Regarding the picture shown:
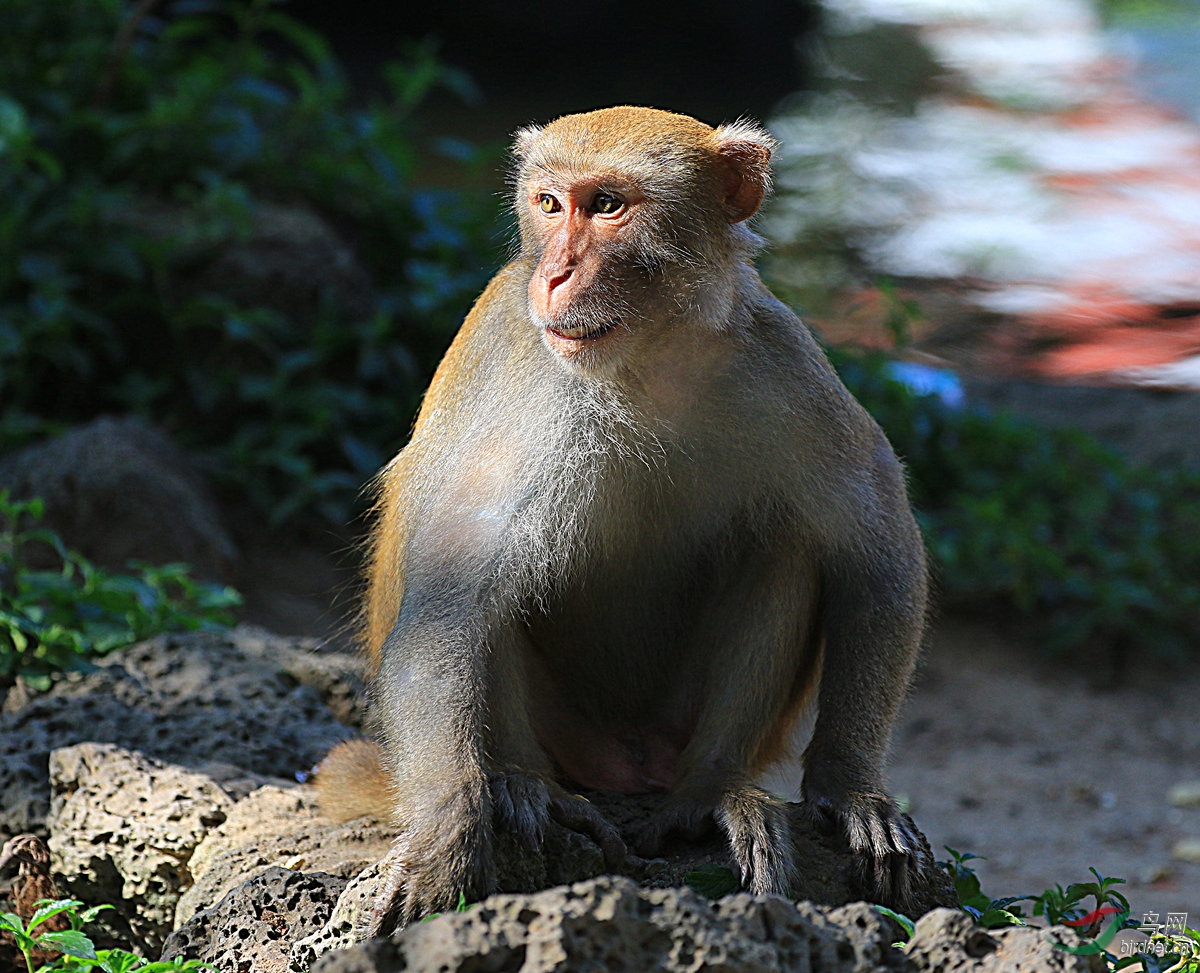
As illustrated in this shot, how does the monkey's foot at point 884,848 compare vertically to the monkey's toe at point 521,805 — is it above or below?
below

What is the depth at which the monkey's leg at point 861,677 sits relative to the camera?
3594 millimetres

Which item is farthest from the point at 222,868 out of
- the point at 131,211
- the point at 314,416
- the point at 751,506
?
the point at 131,211

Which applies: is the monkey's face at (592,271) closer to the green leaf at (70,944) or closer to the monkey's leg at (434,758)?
the monkey's leg at (434,758)

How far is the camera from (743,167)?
3721mm

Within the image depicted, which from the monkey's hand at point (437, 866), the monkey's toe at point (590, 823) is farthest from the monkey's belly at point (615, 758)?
the monkey's hand at point (437, 866)

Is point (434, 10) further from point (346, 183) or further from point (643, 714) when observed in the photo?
point (643, 714)

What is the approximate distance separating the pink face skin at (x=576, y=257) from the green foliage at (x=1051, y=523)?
374 cm

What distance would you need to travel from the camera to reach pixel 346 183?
27.3ft

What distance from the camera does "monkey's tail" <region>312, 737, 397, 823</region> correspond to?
150 inches

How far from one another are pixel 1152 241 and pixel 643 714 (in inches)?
412

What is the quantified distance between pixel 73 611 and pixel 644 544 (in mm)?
2221

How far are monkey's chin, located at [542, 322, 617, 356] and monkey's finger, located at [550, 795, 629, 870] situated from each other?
1.03m

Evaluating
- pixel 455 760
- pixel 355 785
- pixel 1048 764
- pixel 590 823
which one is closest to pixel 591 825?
pixel 590 823

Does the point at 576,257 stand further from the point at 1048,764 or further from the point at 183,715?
the point at 1048,764
